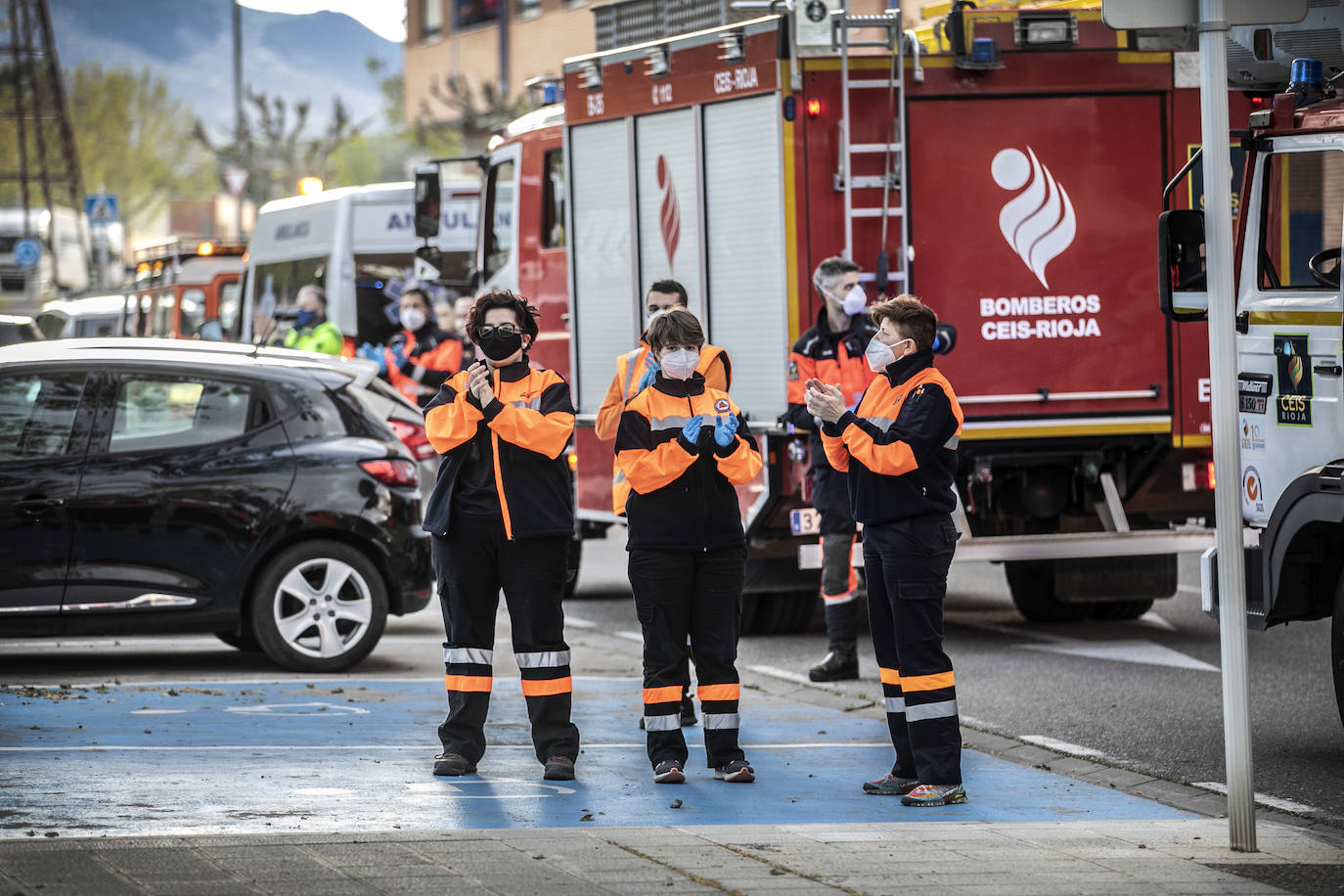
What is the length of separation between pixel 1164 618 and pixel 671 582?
6.22m

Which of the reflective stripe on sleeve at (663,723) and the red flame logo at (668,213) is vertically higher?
the red flame logo at (668,213)

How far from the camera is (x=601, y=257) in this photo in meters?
13.1

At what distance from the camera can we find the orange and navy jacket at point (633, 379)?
27.1 feet

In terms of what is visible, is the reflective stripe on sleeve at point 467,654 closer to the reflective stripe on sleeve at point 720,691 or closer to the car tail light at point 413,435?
the reflective stripe on sleeve at point 720,691

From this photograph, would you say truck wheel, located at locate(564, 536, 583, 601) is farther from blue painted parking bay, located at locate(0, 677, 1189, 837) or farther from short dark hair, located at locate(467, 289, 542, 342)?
short dark hair, located at locate(467, 289, 542, 342)

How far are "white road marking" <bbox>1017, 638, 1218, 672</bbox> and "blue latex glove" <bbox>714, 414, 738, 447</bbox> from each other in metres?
4.16

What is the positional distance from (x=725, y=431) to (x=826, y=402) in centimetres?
58

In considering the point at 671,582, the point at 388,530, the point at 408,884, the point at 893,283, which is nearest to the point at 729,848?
the point at 408,884

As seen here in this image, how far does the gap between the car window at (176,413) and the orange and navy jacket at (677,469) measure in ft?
11.1

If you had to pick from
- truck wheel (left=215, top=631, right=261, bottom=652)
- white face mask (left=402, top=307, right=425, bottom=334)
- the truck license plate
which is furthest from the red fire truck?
white face mask (left=402, top=307, right=425, bottom=334)

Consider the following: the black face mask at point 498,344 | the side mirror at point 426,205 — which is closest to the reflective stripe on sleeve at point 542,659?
the black face mask at point 498,344

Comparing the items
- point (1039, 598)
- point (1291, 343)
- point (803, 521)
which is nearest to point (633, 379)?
point (1291, 343)

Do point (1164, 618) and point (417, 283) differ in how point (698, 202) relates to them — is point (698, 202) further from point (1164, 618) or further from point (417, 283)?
point (417, 283)

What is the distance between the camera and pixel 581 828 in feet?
21.6
